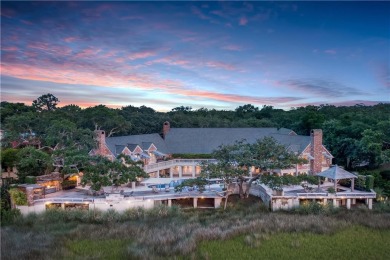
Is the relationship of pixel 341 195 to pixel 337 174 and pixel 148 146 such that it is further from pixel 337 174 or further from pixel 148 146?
pixel 148 146

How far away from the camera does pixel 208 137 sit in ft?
129

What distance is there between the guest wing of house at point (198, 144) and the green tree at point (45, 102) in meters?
33.9

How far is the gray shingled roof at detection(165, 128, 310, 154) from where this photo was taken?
37.7 m

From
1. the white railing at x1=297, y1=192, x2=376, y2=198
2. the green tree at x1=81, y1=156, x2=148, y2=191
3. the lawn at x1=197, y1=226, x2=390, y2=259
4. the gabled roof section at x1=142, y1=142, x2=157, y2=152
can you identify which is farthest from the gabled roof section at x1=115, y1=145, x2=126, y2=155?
the white railing at x1=297, y1=192, x2=376, y2=198

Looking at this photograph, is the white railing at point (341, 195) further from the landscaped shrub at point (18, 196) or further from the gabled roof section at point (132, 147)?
the landscaped shrub at point (18, 196)

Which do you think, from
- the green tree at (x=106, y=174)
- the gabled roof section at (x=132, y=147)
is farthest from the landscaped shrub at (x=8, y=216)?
the gabled roof section at (x=132, y=147)

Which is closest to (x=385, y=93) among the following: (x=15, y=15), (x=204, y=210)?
(x=204, y=210)

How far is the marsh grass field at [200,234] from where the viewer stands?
1734 centimetres

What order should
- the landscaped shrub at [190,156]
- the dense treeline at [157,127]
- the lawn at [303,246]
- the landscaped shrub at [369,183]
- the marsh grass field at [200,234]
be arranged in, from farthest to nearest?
the landscaped shrub at [190,156], the dense treeline at [157,127], the landscaped shrub at [369,183], the marsh grass field at [200,234], the lawn at [303,246]

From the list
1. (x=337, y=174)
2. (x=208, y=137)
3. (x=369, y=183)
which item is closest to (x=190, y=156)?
(x=208, y=137)

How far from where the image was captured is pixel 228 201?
89.8 feet

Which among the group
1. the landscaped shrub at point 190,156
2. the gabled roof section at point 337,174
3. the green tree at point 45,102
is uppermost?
the green tree at point 45,102

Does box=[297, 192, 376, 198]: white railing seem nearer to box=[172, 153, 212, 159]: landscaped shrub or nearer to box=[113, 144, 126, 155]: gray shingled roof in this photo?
box=[172, 153, 212, 159]: landscaped shrub

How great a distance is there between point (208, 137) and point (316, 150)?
13.6 metres
